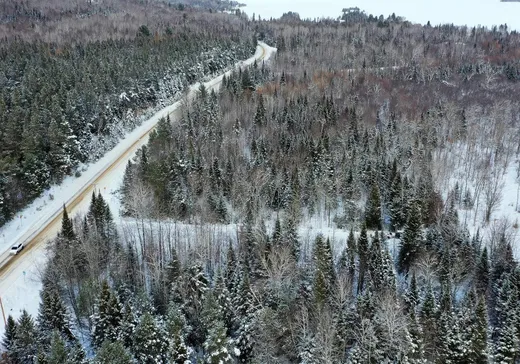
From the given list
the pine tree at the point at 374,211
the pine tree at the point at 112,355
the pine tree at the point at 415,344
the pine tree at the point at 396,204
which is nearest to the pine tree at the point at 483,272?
the pine tree at the point at 396,204

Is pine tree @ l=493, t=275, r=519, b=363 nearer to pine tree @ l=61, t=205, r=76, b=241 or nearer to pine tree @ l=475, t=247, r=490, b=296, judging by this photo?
pine tree @ l=475, t=247, r=490, b=296

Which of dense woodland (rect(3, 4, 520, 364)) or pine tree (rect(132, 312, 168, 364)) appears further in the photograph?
dense woodland (rect(3, 4, 520, 364))

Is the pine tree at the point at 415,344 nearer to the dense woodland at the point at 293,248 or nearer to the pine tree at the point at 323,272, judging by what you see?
the dense woodland at the point at 293,248

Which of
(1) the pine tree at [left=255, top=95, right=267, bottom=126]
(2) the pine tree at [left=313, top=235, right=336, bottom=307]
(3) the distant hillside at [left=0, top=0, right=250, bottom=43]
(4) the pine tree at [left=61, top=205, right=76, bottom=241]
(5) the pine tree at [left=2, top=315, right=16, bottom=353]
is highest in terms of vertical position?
(3) the distant hillside at [left=0, top=0, right=250, bottom=43]

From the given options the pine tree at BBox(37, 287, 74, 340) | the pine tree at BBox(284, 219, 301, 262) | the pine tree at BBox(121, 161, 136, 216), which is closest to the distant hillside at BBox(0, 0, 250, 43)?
the pine tree at BBox(121, 161, 136, 216)

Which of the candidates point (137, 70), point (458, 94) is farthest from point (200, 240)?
point (458, 94)

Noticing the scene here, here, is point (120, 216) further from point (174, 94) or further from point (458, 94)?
point (458, 94)

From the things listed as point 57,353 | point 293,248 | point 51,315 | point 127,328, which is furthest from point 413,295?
point 51,315
